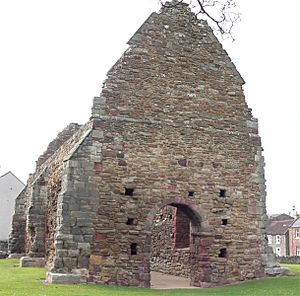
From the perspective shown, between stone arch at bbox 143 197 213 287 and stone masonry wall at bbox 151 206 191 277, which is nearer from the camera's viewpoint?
stone arch at bbox 143 197 213 287

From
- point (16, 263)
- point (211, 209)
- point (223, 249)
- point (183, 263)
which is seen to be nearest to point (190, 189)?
point (211, 209)

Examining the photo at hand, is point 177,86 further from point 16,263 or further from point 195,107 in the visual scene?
point 16,263

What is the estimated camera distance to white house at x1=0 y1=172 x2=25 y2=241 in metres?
55.0

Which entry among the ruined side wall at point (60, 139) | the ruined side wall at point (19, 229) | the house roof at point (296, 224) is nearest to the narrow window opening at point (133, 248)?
the ruined side wall at point (60, 139)

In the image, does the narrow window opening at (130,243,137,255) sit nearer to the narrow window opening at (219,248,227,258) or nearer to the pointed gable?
the narrow window opening at (219,248,227,258)

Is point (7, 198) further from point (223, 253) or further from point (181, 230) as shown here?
point (223, 253)

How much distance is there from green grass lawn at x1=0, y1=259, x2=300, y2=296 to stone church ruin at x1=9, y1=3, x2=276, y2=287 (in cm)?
88

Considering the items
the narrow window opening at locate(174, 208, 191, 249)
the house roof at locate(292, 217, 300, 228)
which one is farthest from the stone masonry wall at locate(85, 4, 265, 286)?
the house roof at locate(292, 217, 300, 228)

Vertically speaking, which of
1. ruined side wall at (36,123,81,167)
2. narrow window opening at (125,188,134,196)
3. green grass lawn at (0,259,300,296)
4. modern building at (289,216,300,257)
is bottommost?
green grass lawn at (0,259,300,296)

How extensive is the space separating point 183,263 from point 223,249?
3.93 m

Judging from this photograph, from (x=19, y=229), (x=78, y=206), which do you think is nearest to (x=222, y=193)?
(x=78, y=206)

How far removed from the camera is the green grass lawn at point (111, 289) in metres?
12.8

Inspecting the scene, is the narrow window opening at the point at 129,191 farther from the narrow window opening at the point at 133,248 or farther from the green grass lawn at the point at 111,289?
the green grass lawn at the point at 111,289

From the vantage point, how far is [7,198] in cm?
5594
